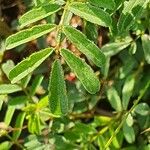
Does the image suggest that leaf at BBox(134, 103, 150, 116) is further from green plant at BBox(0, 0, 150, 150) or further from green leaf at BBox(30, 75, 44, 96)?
green leaf at BBox(30, 75, 44, 96)

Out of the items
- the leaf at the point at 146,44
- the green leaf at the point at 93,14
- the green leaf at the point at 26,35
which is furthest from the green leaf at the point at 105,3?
the leaf at the point at 146,44

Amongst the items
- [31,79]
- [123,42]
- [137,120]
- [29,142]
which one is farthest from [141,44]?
[29,142]

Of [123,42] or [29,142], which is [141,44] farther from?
[29,142]

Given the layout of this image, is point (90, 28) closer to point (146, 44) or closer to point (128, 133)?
point (146, 44)

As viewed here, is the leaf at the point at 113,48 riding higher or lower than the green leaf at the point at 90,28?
lower

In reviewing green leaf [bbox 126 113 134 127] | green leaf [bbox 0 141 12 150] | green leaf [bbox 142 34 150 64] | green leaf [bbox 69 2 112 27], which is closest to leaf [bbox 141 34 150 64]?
green leaf [bbox 142 34 150 64]

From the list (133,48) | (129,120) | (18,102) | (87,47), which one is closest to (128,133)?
(129,120)

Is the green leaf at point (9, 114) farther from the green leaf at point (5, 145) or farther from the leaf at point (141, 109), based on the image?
the leaf at point (141, 109)
